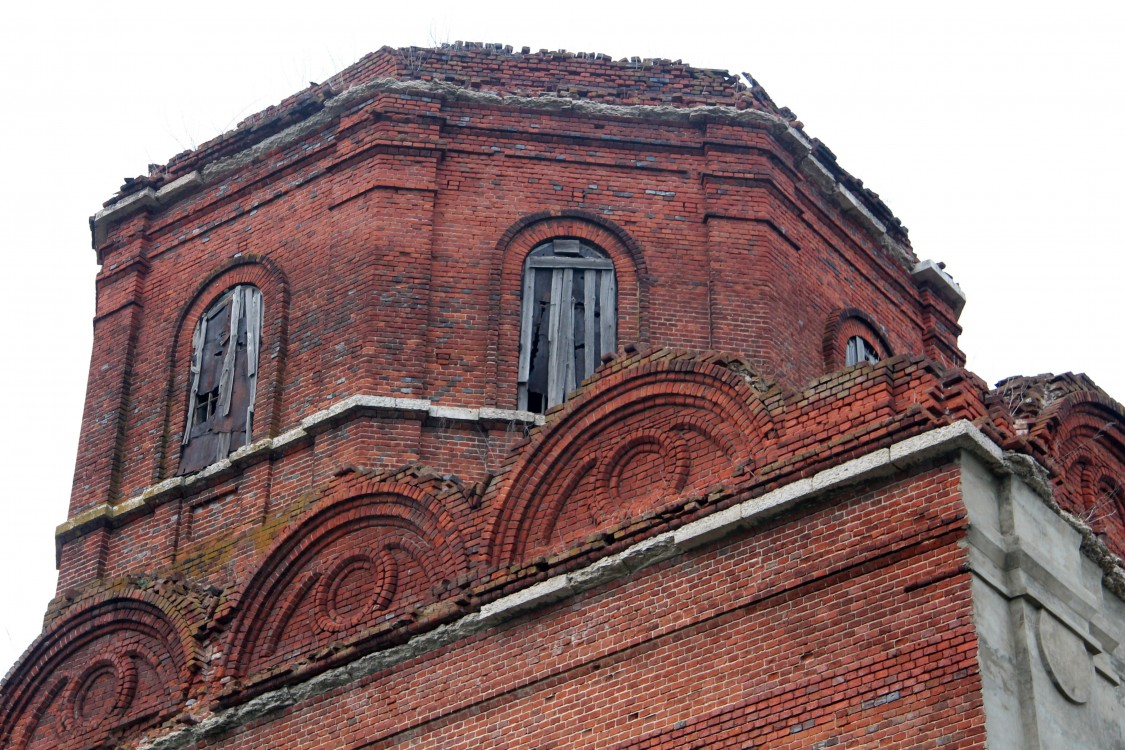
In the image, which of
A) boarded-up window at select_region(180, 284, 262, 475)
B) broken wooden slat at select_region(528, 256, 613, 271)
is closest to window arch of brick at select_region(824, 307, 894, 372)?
broken wooden slat at select_region(528, 256, 613, 271)

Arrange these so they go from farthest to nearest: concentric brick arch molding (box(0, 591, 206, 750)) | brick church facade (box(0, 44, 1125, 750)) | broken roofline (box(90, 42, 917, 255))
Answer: broken roofline (box(90, 42, 917, 255)) → concentric brick arch molding (box(0, 591, 206, 750)) → brick church facade (box(0, 44, 1125, 750))

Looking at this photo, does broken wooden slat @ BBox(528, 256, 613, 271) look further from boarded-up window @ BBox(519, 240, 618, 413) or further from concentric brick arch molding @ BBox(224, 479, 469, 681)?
concentric brick arch molding @ BBox(224, 479, 469, 681)

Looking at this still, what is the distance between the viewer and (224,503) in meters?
17.6

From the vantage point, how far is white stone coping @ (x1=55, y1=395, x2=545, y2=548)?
55.9 feet

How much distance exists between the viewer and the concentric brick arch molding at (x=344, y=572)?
15.7m

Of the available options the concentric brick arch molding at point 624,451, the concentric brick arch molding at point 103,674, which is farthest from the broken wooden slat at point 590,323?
the concentric brick arch molding at point 103,674

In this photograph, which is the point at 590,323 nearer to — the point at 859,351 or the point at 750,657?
the point at 859,351

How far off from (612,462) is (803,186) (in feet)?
17.2

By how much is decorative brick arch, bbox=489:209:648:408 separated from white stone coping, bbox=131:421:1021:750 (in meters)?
3.06

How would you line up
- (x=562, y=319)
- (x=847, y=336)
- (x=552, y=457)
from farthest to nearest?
(x=847, y=336), (x=562, y=319), (x=552, y=457)

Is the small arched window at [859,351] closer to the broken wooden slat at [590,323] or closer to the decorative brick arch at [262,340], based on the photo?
the broken wooden slat at [590,323]

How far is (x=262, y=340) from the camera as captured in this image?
60.6ft

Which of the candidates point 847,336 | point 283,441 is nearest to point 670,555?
point 283,441

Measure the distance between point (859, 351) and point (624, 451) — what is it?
504cm
